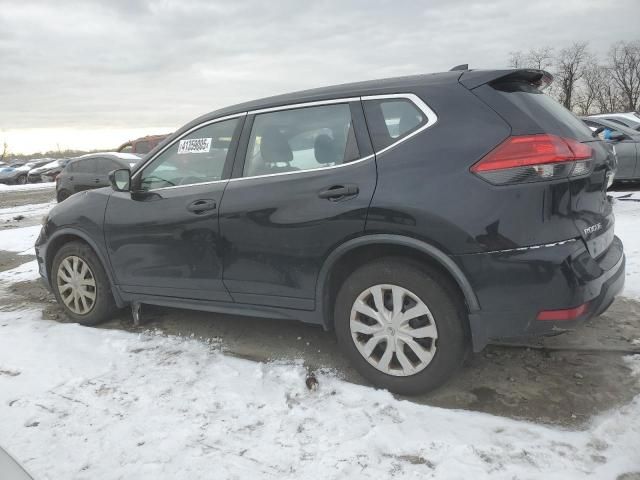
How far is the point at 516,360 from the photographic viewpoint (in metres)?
→ 3.38

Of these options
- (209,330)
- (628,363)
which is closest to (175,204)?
(209,330)

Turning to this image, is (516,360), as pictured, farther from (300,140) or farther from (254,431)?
(300,140)

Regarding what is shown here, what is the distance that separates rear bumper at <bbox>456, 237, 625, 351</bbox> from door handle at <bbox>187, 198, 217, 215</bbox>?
5.59 ft

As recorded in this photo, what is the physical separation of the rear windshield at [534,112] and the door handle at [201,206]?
191 centimetres

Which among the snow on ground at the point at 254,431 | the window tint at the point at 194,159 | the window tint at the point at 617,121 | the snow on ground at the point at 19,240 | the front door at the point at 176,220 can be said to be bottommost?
the snow on ground at the point at 254,431

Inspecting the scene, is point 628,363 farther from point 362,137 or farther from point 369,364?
point 362,137

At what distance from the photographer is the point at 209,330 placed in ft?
14.0

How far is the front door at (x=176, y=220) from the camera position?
358cm

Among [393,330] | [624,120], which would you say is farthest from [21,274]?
[624,120]

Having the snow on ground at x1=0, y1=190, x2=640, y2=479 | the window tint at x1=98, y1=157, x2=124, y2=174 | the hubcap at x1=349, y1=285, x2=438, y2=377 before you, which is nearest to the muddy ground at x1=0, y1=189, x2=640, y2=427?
the snow on ground at x1=0, y1=190, x2=640, y2=479

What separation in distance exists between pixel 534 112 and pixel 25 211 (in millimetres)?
15880

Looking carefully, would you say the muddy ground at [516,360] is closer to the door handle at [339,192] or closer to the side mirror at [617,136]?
the door handle at [339,192]

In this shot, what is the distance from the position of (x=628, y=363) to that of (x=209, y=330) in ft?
9.87

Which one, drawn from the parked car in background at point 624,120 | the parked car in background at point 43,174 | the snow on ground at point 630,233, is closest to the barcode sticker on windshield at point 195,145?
the snow on ground at point 630,233
